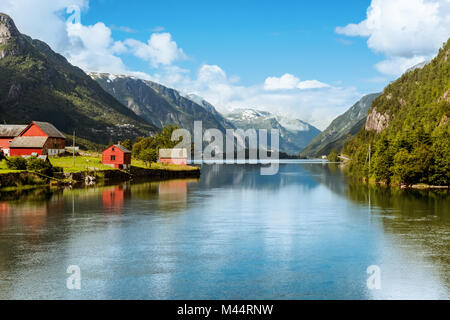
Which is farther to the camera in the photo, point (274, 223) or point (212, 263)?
point (274, 223)

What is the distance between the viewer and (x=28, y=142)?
13562 centimetres

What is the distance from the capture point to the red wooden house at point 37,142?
134250mm

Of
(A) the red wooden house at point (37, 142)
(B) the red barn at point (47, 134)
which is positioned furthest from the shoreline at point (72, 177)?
(B) the red barn at point (47, 134)

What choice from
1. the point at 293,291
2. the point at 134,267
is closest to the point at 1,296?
the point at 134,267

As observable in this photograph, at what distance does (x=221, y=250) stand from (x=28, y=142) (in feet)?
369

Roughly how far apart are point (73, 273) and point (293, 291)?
49.3 feet

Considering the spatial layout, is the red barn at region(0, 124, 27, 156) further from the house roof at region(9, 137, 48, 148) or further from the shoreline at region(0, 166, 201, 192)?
the shoreline at region(0, 166, 201, 192)

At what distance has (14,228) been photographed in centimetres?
4834

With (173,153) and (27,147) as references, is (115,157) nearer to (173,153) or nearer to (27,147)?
(27,147)

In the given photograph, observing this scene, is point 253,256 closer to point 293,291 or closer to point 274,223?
point 293,291

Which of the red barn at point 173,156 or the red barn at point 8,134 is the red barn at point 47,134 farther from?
the red barn at point 173,156

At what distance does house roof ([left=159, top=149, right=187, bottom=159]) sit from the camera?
188 metres
